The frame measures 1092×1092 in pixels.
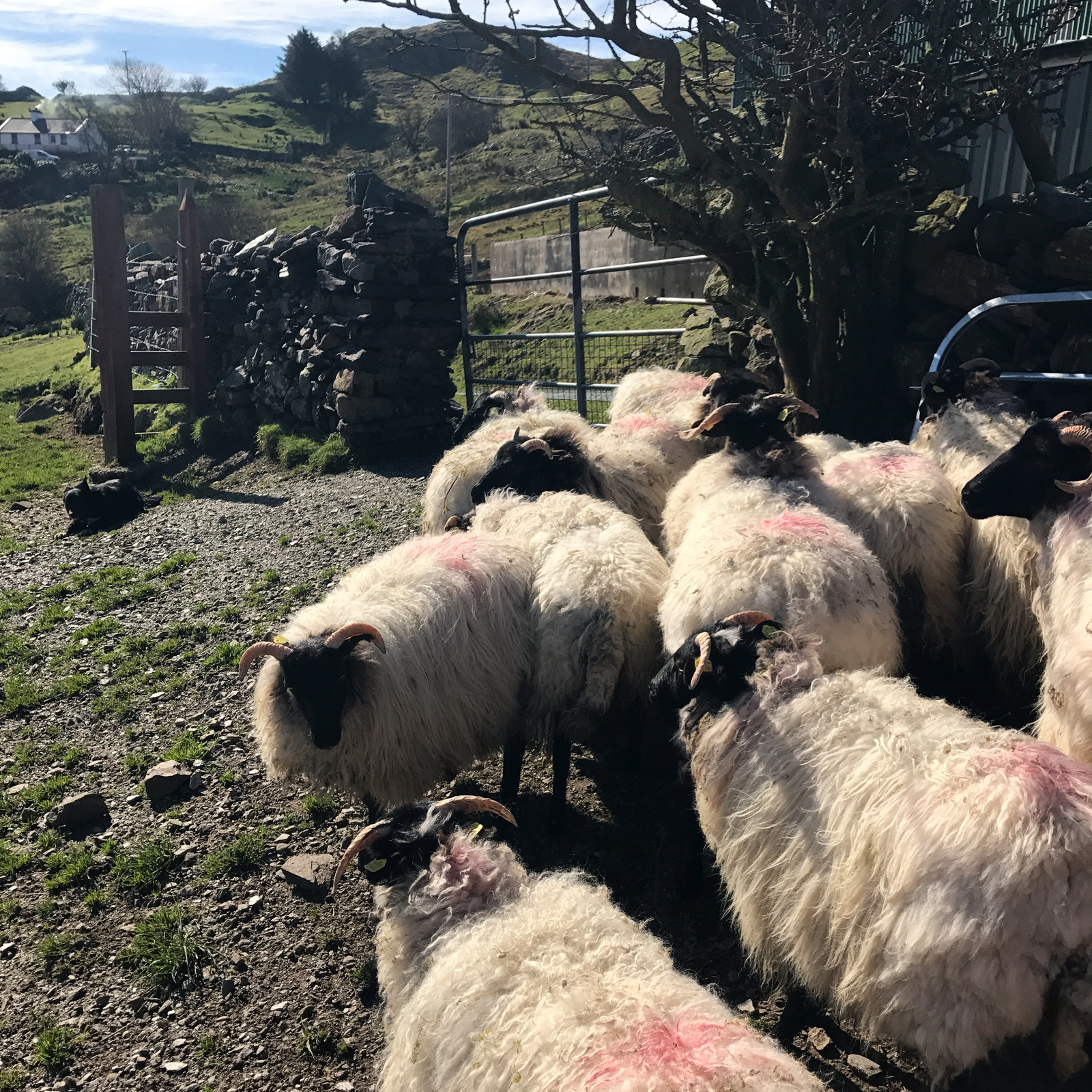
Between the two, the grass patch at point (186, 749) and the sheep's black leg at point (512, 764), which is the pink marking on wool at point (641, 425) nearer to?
the sheep's black leg at point (512, 764)

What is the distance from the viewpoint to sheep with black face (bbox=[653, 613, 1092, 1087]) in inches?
83.1

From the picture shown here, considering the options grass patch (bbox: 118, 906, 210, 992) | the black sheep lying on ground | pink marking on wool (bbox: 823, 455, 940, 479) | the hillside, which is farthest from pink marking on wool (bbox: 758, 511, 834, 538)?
the black sheep lying on ground

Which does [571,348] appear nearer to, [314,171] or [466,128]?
[466,128]

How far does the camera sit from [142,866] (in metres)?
4.20

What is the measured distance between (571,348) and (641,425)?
1360 cm

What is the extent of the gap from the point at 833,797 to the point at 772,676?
0.57 meters

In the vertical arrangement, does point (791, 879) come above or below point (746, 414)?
below

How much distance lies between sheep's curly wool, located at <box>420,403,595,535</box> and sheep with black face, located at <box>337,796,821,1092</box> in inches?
144

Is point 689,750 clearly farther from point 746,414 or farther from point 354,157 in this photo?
point 354,157

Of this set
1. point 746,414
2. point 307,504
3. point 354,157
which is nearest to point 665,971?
point 746,414

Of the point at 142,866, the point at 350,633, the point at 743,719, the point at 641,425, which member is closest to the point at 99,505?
the point at 641,425

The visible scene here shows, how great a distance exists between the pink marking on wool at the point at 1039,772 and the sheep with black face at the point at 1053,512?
33.9 inches

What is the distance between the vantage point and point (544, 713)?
4.24 metres

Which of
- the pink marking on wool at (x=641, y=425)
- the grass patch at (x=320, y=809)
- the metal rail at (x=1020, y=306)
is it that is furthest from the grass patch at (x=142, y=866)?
the metal rail at (x=1020, y=306)
